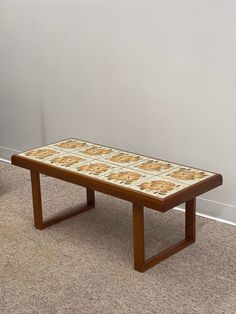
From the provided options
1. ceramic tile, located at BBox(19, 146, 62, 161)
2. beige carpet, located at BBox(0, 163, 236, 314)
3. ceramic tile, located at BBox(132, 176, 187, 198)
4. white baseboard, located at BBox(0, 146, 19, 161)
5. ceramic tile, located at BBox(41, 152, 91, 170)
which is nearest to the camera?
beige carpet, located at BBox(0, 163, 236, 314)

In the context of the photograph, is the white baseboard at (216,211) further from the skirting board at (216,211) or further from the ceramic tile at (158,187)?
the ceramic tile at (158,187)

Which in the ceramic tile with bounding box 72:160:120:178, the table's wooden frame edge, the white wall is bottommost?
the table's wooden frame edge

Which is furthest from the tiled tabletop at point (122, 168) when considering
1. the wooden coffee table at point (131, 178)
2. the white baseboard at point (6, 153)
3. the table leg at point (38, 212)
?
the white baseboard at point (6, 153)

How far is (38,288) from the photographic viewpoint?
2.24 metres

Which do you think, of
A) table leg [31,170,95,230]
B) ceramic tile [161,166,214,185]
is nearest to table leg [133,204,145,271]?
ceramic tile [161,166,214,185]

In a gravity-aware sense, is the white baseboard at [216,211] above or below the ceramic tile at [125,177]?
below

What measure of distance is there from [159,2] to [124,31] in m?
0.29

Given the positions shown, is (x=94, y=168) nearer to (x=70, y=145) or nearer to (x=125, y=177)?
(x=125, y=177)

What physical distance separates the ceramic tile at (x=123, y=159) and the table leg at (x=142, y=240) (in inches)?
13.2

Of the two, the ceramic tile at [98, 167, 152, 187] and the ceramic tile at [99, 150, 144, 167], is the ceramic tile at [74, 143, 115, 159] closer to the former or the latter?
the ceramic tile at [99, 150, 144, 167]

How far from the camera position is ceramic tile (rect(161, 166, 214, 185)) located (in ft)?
7.83

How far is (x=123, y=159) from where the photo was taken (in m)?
2.68

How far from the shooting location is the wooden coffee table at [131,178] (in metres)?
2.26

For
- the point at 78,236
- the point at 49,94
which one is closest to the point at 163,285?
the point at 78,236
